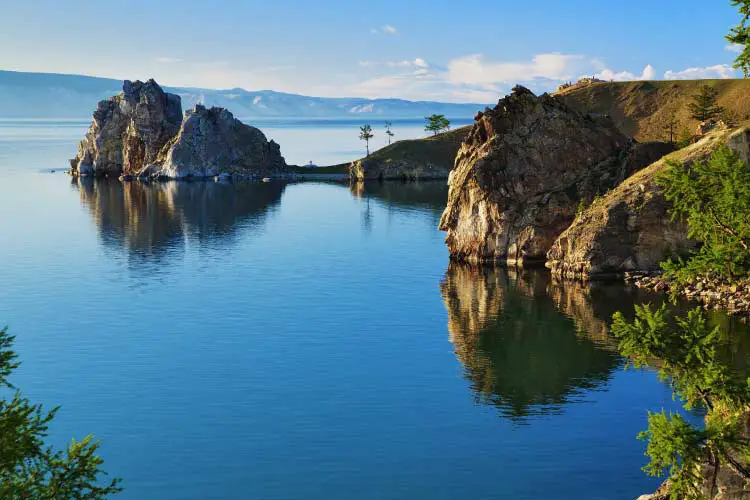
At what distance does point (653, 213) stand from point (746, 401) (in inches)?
2849

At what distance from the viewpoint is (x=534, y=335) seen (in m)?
89.5

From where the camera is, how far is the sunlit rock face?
2749 inches

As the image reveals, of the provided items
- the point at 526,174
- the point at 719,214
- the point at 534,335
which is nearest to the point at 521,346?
the point at 534,335

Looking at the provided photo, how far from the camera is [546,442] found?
5831 cm

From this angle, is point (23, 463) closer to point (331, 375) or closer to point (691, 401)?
point (691, 401)

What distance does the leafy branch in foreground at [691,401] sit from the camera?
115 feet

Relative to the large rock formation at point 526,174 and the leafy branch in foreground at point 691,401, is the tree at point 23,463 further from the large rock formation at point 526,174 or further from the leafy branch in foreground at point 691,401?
the large rock formation at point 526,174

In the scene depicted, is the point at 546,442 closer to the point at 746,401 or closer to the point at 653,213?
the point at 746,401

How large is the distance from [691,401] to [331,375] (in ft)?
131

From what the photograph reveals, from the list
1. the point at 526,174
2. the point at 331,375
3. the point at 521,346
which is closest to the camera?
the point at 331,375

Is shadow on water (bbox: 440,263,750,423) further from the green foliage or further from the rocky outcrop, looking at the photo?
the green foliage

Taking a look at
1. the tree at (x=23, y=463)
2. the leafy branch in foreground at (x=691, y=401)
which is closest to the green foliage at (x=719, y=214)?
the leafy branch in foreground at (x=691, y=401)

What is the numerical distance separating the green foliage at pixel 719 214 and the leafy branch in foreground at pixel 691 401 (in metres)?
2.41

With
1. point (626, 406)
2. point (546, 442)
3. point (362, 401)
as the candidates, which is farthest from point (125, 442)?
point (626, 406)
